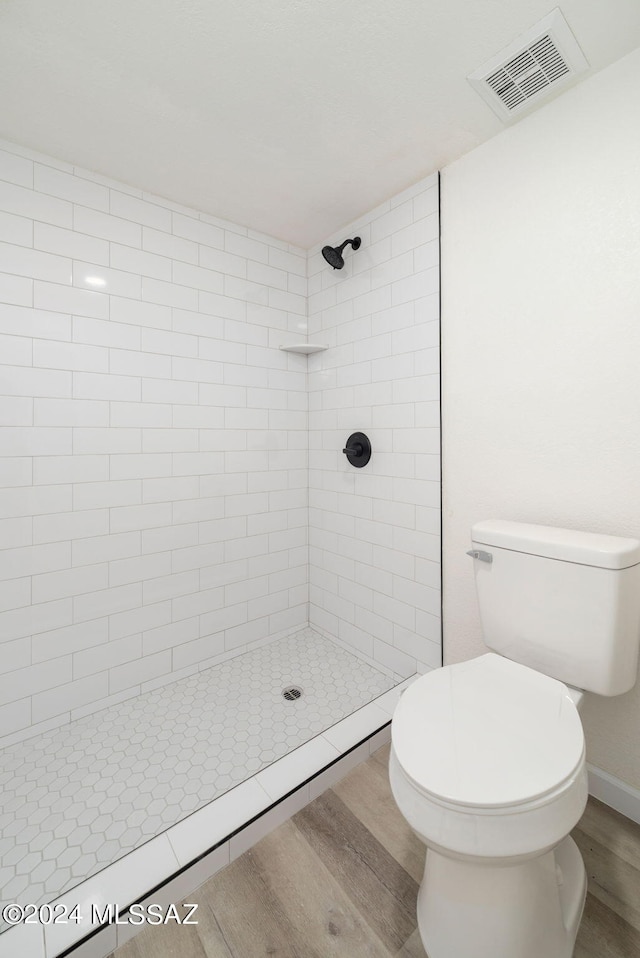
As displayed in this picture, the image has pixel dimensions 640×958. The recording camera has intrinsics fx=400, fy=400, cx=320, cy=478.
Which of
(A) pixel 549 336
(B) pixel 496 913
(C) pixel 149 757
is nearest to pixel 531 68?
(A) pixel 549 336

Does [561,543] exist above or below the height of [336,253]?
below

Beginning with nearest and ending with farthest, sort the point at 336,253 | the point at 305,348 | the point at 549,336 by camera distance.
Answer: the point at 549,336
the point at 336,253
the point at 305,348

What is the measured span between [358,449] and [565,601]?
3.56 ft

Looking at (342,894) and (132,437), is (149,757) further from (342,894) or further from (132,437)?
(132,437)

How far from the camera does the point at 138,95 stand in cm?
129

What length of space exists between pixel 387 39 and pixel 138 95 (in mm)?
795

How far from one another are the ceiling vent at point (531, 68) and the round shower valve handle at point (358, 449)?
50.3 inches

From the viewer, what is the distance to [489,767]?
2.68 feet

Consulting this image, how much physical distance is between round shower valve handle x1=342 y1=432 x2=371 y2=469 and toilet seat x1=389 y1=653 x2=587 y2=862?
44.3 inches

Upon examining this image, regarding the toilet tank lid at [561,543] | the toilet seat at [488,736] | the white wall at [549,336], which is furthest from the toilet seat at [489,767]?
the white wall at [549,336]

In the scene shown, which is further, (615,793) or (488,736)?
(615,793)

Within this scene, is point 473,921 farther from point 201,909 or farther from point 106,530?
point 106,530

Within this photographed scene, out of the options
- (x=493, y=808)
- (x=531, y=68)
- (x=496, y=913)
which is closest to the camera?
(x=493, y=808)

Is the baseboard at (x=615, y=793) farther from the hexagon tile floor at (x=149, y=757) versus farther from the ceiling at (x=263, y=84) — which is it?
the ceiling at (x=263, y=84)
